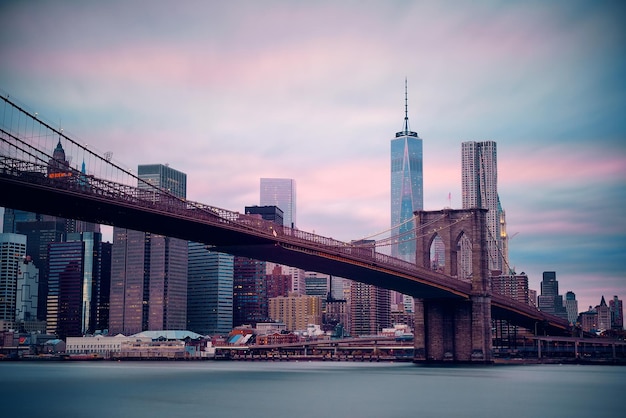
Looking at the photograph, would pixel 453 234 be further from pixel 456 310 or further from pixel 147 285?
pixel 147 285

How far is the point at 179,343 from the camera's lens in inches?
5837

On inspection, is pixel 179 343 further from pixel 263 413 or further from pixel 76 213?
pixel 263 413

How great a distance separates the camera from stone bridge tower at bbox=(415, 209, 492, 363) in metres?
75.9

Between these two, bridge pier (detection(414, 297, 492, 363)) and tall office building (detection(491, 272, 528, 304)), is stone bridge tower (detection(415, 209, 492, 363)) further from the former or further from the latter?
tall office building (detection(491, 272, 528, 304))

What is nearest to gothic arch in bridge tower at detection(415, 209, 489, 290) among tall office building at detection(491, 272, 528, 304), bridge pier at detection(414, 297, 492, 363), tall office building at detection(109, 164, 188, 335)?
bridge pier at detection(414, 297, 492, 363)

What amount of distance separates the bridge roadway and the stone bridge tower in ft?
Answer: 6.23

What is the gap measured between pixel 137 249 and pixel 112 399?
517 feet

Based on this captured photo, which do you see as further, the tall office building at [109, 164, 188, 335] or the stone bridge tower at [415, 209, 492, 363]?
the tall office building at [109, 164, 188, 335]

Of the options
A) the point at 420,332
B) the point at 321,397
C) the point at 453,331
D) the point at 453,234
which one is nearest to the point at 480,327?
the point at 453,331

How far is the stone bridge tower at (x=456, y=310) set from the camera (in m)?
75.9

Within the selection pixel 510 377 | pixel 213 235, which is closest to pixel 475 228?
pixel 510 377

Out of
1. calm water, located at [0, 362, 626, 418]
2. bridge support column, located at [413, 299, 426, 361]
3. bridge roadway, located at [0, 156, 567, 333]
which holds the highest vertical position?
bridge roadway, located at [0, 156, 567, 333]

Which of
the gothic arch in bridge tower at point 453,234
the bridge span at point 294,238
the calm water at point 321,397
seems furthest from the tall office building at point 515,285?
the calm water at point 321,397

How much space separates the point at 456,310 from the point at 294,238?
2388cm
